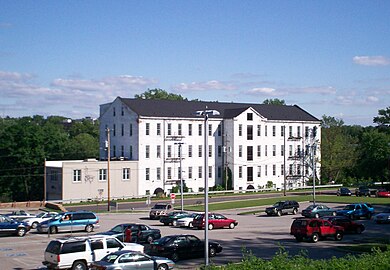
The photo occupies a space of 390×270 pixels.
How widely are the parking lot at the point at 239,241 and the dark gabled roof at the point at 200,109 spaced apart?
33362 mm

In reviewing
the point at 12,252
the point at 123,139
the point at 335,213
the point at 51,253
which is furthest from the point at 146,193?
the point at 51,253

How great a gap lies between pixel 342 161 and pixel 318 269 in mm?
91157

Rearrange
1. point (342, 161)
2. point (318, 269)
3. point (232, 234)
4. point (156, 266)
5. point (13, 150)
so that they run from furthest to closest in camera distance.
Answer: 1. point (342, 161)
2. point (13, 150)
3. point (232, 234)
4. point (156, 266)
5. point (318, 269)

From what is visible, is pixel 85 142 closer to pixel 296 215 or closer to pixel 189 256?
pixel 296 215

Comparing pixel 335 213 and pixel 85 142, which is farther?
pixel 85 142

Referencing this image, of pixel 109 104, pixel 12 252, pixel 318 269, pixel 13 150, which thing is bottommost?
pixel 12 252

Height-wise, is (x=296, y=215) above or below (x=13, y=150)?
below

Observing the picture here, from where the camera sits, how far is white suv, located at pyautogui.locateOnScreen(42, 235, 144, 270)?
968 inches

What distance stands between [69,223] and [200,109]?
53.0 meters

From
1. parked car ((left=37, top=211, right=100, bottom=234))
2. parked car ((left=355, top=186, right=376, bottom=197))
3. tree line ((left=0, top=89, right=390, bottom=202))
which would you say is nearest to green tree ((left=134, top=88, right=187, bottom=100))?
tree line ((left=0, top=89, right=390, bottom=202))

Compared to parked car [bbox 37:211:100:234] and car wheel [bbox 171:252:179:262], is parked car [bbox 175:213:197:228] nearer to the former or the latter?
parked car [bbox 37:211:100:234]

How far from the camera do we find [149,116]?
83.4 metres

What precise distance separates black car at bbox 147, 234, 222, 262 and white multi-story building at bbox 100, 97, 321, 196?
4781 cm

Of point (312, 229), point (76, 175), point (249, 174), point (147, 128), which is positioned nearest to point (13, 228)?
point (312, 229)
